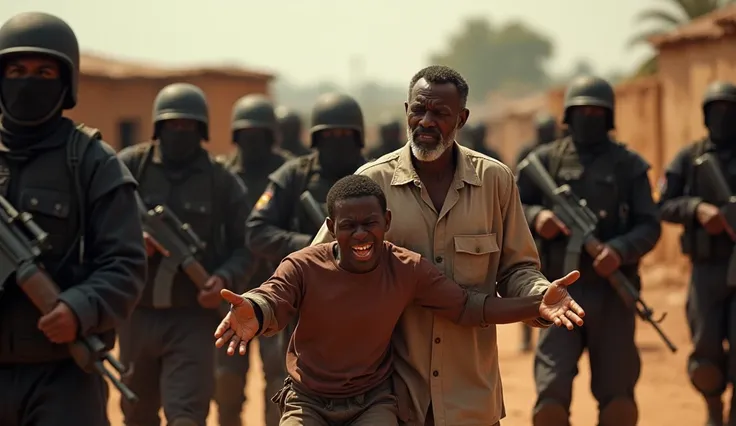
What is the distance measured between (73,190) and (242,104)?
230 inches

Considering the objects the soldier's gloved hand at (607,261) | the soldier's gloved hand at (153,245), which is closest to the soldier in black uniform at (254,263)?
the soldier's gloved hand at (153,245)

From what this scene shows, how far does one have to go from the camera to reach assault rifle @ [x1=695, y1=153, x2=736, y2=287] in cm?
885

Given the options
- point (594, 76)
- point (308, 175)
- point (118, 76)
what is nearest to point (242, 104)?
point (308, 175)

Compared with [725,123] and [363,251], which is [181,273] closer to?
[363,251]

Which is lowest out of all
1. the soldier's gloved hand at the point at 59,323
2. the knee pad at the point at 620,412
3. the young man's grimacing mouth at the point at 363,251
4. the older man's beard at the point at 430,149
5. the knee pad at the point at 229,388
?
the knee pad at the point at 229,388

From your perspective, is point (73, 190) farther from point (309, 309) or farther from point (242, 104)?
point (242, 104)

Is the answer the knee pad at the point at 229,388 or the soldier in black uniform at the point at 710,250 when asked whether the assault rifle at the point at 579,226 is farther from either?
the knee pad at the point at 229,388

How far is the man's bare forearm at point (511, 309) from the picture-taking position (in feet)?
16.4

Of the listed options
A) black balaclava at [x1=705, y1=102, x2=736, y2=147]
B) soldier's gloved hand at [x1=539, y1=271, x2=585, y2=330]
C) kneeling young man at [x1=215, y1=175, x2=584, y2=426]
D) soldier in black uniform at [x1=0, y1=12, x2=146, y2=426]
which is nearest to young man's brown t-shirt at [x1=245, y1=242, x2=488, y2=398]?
kneeling young man at [x1=215, y1=175, x2=584, y2=426]

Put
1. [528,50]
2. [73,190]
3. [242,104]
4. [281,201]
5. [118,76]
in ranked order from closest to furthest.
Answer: [73,190] → [281,201] → [242,104] → [118,76] → [528,50]

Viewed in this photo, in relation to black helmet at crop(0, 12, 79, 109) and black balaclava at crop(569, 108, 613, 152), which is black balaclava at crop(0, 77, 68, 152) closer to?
black helmet at crop(0, 12, 79, 109)

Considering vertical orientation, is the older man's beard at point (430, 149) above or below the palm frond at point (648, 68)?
above

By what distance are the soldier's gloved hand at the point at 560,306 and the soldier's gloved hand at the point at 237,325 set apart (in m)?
1.14

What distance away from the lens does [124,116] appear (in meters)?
27.6
